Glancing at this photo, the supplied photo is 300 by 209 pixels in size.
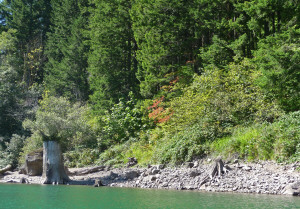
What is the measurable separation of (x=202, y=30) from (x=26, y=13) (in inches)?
949

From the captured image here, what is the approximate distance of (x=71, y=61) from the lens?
3372 centimetres

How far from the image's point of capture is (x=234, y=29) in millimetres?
20438

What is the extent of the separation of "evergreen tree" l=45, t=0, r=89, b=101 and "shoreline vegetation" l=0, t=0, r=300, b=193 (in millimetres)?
101

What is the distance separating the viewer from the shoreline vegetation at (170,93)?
47.5 feet

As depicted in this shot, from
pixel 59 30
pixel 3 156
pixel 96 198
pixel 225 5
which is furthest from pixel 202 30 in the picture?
pixel 59 30

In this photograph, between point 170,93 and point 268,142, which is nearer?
point 268,142

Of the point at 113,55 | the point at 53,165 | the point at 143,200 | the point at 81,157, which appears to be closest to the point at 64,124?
the point at 81,157

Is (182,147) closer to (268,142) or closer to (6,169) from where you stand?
(268,142)

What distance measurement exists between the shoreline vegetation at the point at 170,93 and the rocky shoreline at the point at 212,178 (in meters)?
0.06

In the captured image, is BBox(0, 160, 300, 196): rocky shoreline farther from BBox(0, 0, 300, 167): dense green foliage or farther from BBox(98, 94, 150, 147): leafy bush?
BBox(98, 94, 150, 147): leafy bush

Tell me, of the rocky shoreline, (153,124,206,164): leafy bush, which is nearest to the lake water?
the rocky shoreline

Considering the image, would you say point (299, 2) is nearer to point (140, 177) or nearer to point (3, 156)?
point (140, 177)

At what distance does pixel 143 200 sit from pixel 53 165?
7476 mm

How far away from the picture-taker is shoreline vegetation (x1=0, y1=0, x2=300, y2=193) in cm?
1446
